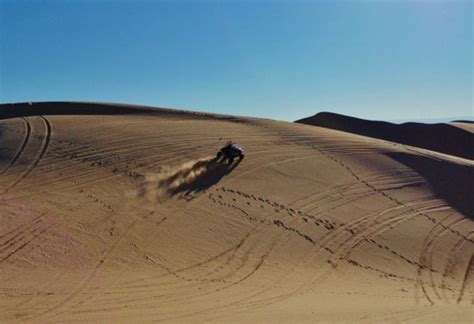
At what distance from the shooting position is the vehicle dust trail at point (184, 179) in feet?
46.3

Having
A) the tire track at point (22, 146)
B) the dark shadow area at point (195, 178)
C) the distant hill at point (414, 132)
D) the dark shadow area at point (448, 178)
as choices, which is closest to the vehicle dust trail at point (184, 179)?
the dark shadow area at point (195, 178)

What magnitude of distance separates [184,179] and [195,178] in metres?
0.38

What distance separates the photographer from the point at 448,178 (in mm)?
19094

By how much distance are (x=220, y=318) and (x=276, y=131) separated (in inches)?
626

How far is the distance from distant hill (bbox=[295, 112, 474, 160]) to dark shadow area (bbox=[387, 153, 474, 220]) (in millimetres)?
16040

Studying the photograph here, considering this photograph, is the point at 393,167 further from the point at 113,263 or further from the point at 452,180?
the point at 113,263

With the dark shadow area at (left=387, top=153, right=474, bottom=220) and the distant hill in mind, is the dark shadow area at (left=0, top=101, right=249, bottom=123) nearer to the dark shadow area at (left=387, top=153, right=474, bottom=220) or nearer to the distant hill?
the dark shadow area at (left=387, top=153, right=474, bottom=220)

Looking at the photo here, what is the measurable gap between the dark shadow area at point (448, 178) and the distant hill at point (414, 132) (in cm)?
1604

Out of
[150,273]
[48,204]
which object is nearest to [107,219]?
[48,204]

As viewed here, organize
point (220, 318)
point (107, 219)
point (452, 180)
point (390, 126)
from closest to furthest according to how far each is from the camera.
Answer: point (220, 318)
point (107, 219)
point (452, 180)
point (390, 126)

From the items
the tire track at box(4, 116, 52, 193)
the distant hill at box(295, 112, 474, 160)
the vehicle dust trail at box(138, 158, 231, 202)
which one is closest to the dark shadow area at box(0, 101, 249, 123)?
the tire track at box(4, 116, 52, 193)

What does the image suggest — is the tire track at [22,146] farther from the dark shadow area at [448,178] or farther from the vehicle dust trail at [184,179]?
the dark shadow area at [448,178]

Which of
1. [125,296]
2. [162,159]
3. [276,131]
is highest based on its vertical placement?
[276,131]

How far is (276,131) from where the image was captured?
75.4ft
